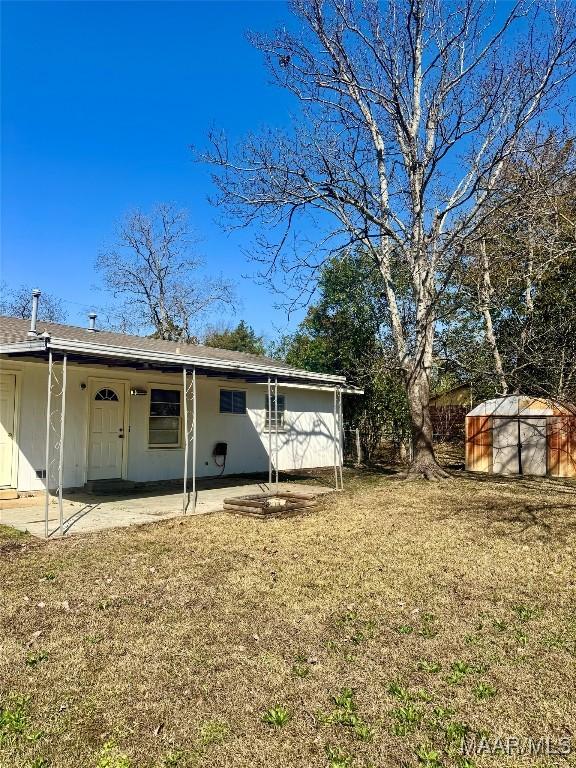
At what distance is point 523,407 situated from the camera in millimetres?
15008

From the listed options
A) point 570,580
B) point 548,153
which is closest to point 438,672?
point 570,580

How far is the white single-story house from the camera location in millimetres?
9312

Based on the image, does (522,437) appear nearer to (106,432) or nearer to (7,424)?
(106,432)

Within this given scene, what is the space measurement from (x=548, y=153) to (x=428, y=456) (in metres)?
7.67

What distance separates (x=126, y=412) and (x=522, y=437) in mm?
10589

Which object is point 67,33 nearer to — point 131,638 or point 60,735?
point 131,638

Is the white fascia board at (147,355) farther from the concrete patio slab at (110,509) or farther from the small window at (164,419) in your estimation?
the small window at (164,419)

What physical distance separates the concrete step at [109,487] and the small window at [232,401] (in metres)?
3.44

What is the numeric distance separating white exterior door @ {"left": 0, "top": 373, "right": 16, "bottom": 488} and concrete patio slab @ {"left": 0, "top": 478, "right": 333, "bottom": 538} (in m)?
0.70

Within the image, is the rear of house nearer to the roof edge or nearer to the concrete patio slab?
the roof edge

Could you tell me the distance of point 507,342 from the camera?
2006cm

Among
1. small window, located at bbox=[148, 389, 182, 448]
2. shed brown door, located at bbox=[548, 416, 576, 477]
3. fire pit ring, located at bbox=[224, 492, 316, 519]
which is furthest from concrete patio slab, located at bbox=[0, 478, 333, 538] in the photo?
shed brown door, located at bbox=[548, 416, 576, 477]

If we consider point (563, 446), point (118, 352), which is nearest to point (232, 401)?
point (118, 352)

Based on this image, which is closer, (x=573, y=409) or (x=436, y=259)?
(x=436, y=259)
